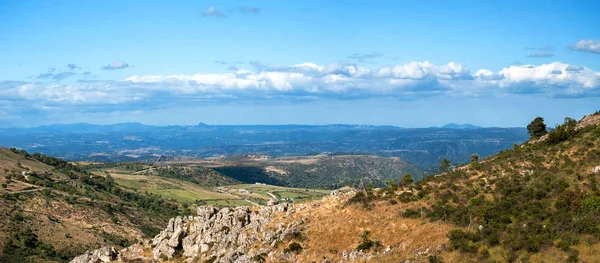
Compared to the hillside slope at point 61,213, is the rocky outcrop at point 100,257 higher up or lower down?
higher up

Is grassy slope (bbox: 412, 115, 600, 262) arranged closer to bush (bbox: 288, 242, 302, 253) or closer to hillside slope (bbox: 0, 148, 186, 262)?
bush (bbox: 288, 242, 302, 253)

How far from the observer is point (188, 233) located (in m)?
71.2

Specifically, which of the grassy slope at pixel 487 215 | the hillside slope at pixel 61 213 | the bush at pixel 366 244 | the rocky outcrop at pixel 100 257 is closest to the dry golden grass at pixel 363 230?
the grassy slope at pixel 487 215

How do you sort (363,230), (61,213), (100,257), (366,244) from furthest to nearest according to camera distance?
(61,213) → (100,257) → (363,230) → (366,244)

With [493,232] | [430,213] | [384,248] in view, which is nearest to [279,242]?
[384,248]

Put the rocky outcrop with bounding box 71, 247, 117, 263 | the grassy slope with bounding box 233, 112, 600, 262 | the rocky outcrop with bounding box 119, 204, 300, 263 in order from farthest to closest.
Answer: the rocky outcrop with bounding box 71, 247, 117, 263
the rocky outcrop with bounding box 119, 204, 300, 263
the grassy slope with bounding box 233, 112, 600, 262

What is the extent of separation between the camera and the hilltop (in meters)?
48.3

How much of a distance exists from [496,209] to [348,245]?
1603 cm

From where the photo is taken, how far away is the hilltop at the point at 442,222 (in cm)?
4828

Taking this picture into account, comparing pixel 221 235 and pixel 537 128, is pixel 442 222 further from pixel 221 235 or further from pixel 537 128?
pixel 537 128

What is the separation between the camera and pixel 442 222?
55688 millimetres

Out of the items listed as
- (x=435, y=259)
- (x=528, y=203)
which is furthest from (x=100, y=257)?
(x=528, y=203)

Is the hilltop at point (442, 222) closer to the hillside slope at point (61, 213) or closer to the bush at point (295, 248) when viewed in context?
the bush at point (295, 248)

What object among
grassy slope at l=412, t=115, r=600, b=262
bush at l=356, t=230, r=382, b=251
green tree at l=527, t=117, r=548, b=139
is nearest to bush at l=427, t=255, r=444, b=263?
grassy slope at l=412, t=115, r=600, b=262
